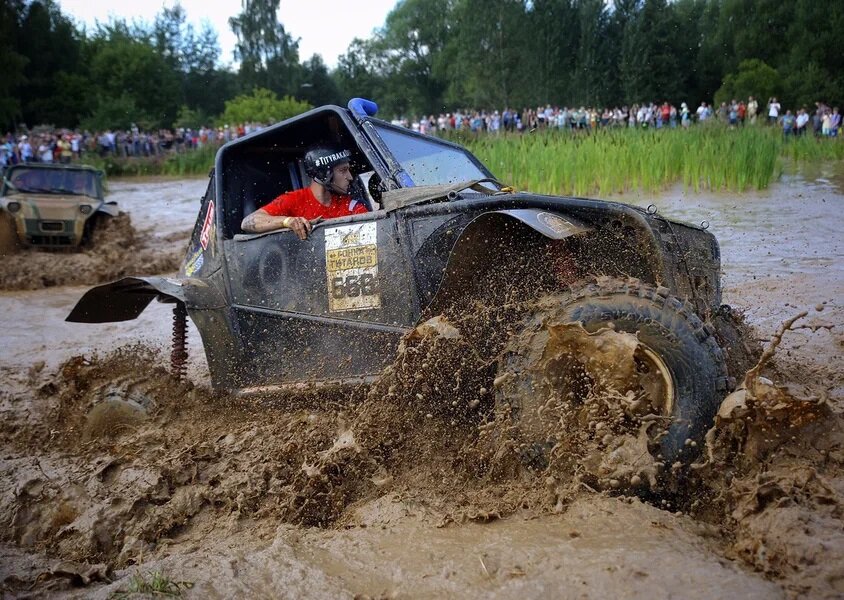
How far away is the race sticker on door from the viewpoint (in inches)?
141

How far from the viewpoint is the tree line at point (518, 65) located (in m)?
36.9

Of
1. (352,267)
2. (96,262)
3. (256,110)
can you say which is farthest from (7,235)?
(256,110)

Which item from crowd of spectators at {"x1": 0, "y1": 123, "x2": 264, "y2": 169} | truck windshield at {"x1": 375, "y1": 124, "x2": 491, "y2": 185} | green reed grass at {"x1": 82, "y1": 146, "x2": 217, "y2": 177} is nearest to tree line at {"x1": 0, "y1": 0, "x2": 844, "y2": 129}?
crowd of spectators at {"x1": 0, "y1": 123, "x2": 264, "y2": 169}

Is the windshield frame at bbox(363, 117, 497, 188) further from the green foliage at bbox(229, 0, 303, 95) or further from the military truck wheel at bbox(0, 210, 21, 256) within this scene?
the green foliage at bbox(229, 0, 303, 95)

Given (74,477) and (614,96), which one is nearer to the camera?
(74,477)

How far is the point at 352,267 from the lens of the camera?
12.0 ft

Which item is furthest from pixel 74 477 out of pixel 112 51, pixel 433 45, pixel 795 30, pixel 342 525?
pixel 433 45

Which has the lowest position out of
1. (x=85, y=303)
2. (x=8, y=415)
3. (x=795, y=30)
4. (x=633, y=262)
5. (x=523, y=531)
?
(x=8, y=415)

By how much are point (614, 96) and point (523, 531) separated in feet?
132

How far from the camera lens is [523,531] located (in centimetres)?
262

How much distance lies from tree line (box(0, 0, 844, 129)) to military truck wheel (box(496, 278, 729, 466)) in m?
33.7

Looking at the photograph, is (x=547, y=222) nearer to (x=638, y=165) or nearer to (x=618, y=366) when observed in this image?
(x=618, y=366)

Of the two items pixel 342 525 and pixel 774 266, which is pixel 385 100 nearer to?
pixel 774 266

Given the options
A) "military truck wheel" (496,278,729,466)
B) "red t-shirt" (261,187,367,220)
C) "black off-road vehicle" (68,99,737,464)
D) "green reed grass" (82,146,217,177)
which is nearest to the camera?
"military truck wheel" (496,278,729,466)
